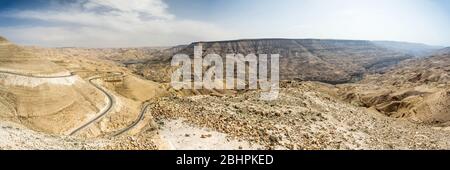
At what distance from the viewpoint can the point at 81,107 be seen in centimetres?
4262
